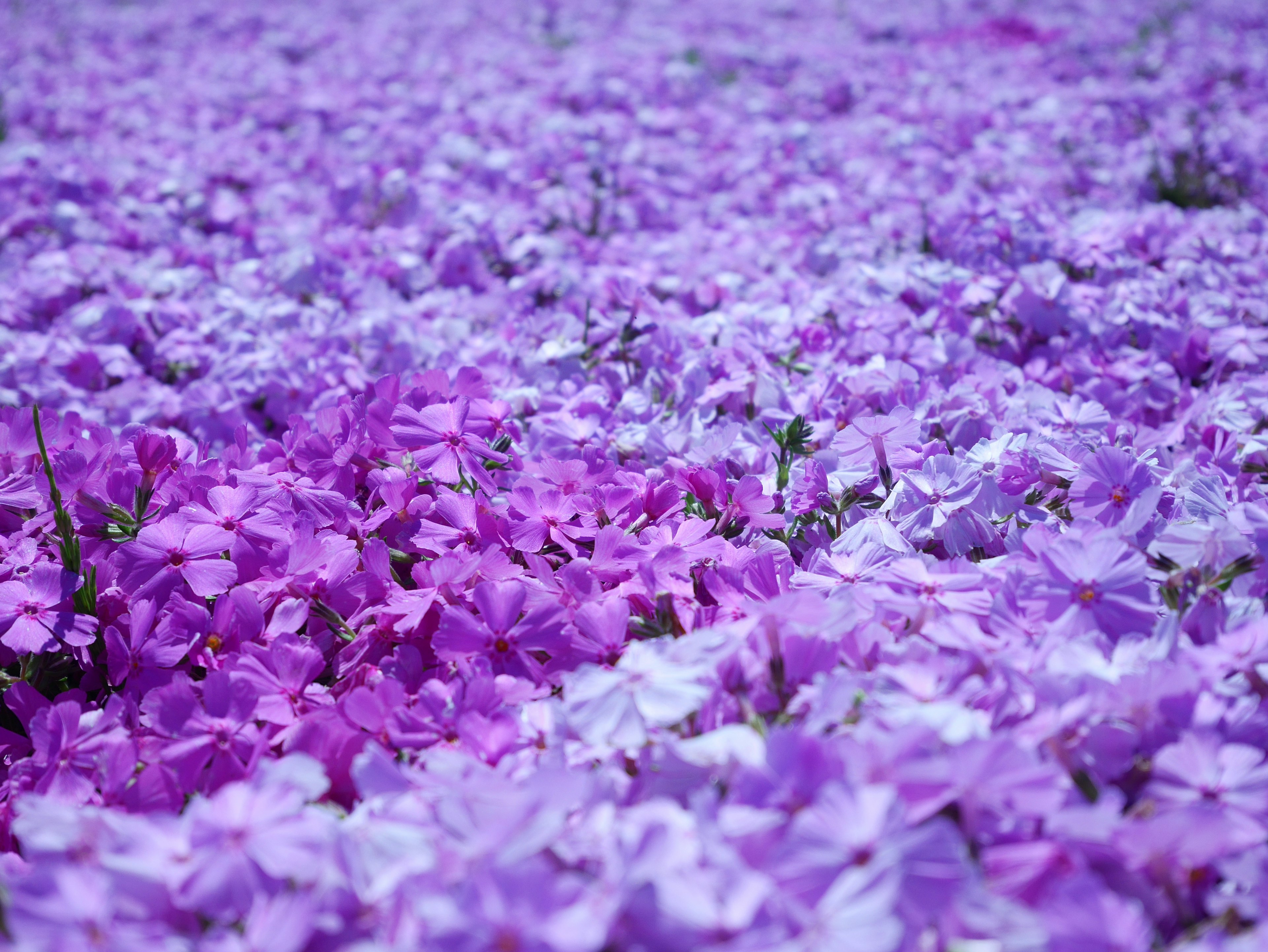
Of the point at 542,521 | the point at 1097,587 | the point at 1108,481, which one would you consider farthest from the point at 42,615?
the point at 1108,481

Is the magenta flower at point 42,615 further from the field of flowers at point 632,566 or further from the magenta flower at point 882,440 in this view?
the magenta flower at point 882,440

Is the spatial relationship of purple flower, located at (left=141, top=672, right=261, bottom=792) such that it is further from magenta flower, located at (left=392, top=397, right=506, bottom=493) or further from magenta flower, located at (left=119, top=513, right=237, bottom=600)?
magenta flower, located at (left=392, top=397, right=506, bottom=493)

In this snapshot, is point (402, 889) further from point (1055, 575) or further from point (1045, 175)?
point (1045, 175)

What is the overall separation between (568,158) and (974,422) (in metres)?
3.43

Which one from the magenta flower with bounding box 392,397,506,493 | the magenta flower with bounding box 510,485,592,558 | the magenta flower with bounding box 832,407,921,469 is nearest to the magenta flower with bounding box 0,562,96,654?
the magenta flower with bounding box 392,397,506,493

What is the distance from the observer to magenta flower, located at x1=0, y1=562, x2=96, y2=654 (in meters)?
1.75

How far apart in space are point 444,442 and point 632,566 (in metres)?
0.56

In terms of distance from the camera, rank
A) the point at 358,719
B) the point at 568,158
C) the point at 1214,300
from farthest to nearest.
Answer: the point at 568,158 → the point at 1214,300 → the point at 358,719

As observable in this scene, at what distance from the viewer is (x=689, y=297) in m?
3.65

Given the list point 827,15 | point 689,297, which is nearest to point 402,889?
point 689,297

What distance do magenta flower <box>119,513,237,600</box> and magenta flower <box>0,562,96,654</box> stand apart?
10cm

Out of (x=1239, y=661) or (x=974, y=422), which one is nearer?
(x=1239, y=661)

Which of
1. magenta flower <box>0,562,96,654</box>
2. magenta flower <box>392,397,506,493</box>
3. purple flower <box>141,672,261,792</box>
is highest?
magenta flower <box>392,397,506,493</box>

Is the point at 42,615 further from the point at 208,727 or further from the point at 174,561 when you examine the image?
the point at 208,727
